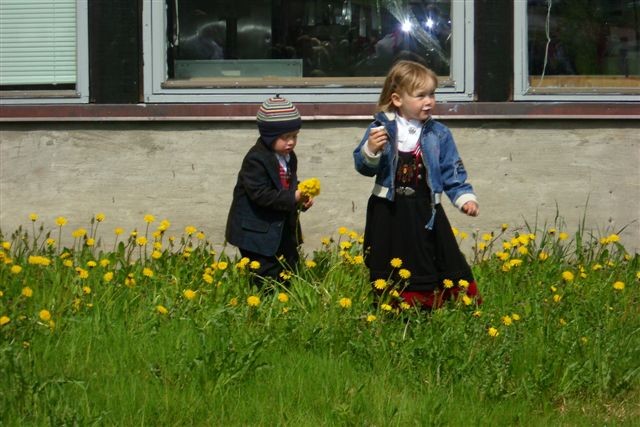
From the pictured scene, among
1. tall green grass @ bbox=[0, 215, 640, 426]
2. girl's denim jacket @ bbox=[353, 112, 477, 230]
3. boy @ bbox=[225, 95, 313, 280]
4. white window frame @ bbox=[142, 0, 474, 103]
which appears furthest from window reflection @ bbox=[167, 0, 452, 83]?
girl's denim jacket @ bbox=[353, 112, 477, 230]

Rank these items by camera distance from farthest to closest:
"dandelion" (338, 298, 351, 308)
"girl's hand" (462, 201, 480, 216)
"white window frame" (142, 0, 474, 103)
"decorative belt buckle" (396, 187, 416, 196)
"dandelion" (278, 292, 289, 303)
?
"white window frame" (142, 0, 474, 103) → "decorative belt buckle" (396, 187, 416, 196) → "girl's hand" (462, 201, 480, 216) → "dandelion" (278, 292, 289, 303) → "dandelion" (338, 298, 351, 308)

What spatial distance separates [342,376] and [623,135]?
299cm

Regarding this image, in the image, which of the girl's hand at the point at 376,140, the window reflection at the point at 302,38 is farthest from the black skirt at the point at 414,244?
the window reflection at the point at 302,38

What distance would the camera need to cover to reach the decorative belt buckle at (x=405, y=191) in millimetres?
5539

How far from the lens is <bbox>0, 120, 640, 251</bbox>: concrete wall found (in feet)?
23.0

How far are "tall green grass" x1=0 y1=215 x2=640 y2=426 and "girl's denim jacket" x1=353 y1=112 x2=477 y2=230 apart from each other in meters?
0.47

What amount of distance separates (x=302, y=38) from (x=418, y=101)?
5.92 ft

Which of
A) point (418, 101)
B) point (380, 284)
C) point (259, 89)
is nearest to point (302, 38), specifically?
point (259, 89)

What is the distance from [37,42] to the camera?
A: 7172 millimetres

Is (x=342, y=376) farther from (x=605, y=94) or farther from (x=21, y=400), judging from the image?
(x=605, y=94)

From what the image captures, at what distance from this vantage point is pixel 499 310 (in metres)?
5.64

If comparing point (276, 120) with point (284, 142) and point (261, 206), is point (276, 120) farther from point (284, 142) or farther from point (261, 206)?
point (261, 206)

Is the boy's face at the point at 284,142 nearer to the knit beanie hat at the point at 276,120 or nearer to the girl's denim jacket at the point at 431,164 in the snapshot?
the knit beanie hat at the point at 276,120

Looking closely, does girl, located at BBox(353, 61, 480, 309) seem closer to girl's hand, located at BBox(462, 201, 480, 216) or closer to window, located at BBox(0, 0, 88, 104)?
girl's hand, located at BBox(462, 201, 480, 216)
